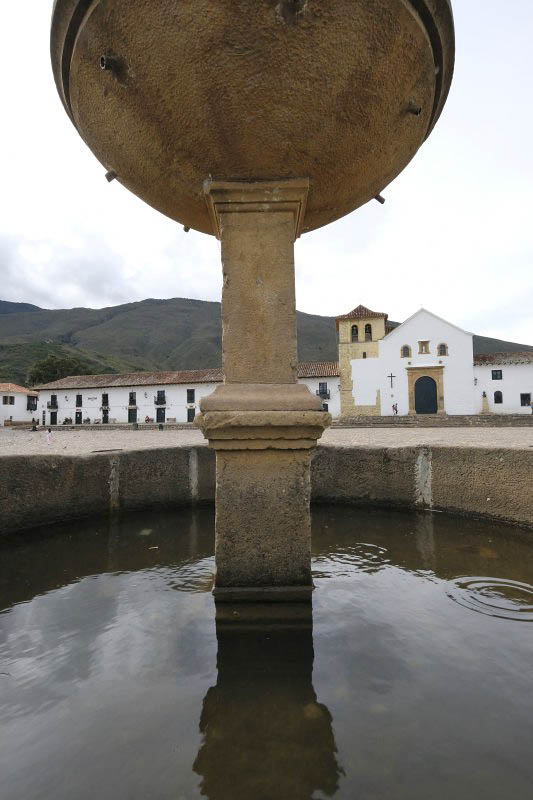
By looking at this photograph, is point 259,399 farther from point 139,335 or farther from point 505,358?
point 139,335

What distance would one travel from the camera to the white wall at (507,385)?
1214 inches

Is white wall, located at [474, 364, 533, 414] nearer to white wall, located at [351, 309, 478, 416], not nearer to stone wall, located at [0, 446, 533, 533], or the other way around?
white wall, located at [351, 309, 478, 416]

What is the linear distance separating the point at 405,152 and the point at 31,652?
255 centimetres

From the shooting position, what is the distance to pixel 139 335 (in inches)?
4493

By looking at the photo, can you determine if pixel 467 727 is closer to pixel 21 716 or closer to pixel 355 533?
pixel 21 716

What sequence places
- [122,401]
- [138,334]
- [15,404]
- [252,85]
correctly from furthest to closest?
[138,334]
[15,404]
[122,401]
[252,85]

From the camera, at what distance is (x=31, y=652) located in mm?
1557

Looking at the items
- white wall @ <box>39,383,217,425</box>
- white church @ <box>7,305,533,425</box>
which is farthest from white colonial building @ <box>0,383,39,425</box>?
white church @ <box>7,305,533,425</box>

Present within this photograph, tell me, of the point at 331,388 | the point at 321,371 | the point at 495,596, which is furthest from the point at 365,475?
the point at 321,371

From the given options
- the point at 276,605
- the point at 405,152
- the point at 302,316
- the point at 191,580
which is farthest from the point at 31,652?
the point at 302,316

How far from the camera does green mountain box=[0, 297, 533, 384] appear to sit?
87.2m

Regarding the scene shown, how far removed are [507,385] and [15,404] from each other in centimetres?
4213

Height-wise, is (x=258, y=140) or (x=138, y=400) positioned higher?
(x=138, y=400)

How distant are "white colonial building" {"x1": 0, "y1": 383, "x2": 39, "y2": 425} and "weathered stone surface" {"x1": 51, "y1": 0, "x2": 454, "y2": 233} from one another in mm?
43950
